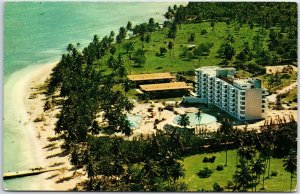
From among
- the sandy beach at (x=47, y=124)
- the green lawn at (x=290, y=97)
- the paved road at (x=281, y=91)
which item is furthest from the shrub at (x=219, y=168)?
the paved road at (x=281, y=91)

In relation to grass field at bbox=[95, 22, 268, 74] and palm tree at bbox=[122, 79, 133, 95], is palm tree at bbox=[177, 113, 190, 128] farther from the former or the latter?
grass field at bbox=[95, 22, 268, 74]

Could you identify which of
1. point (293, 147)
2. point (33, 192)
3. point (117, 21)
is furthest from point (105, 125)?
point (293, 147)

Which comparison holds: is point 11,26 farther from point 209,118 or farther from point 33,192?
point 209,118

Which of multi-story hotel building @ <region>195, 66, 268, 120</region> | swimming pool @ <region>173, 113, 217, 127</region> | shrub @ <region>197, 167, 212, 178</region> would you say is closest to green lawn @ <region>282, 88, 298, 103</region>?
multi-story hotel building @ <region>195, 66, 268, 120</region>

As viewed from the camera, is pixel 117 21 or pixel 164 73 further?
pixel 164 73

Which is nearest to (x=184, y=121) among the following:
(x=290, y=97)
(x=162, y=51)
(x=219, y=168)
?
(x=219, y=168)

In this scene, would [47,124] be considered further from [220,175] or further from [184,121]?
[220,175]

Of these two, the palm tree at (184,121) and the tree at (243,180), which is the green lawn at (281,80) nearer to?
the palm tree at (184,121)
